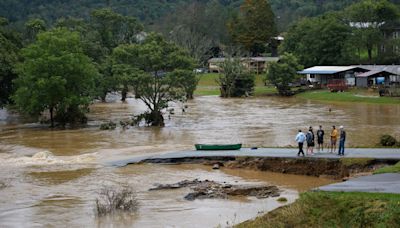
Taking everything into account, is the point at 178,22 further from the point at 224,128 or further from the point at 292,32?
the point at 224,128

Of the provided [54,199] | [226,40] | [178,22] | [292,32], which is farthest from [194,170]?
[178,22]

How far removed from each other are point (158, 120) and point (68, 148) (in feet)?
46.7

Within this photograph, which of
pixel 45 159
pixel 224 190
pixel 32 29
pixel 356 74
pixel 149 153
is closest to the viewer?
Answer: pixel 224 190

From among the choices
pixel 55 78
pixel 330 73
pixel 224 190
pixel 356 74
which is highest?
pixel 330 73

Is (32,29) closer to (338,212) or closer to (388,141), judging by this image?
(388,141)

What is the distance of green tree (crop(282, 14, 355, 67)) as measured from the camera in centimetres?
10188

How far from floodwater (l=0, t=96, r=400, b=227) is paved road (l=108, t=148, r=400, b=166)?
1469 mm

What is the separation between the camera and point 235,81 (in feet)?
323

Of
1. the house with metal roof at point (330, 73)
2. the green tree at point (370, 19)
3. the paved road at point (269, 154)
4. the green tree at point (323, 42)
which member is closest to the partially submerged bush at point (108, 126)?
the paved road at point (269, 154)

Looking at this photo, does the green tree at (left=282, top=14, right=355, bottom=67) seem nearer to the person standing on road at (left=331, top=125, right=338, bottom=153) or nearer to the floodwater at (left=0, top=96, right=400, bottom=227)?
the floodwater at (left=0, top=96, right=400, bottom=227)

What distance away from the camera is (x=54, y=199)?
30016 millimetres

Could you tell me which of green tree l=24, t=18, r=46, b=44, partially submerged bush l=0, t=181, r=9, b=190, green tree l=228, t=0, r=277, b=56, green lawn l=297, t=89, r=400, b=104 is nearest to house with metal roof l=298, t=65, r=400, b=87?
green lawn l=297, t=89, r=400, b=104

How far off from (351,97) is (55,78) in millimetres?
39923

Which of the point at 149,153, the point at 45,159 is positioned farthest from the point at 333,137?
the point at 45,159
